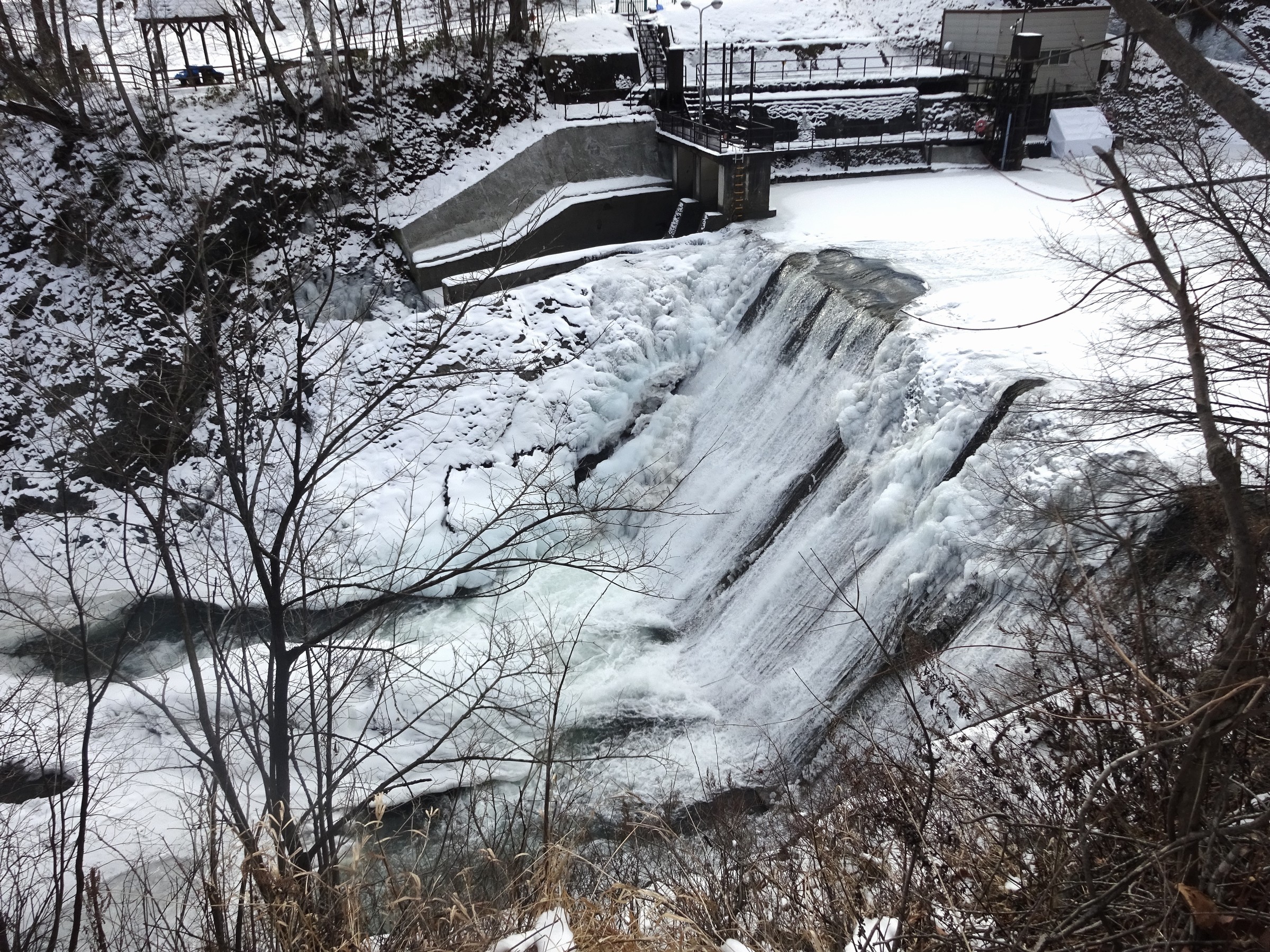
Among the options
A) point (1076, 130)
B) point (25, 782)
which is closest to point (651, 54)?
point (1076, 130)

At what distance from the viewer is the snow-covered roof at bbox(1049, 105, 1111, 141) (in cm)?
2052

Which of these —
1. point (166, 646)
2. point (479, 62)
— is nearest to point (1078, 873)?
point (166, 646)

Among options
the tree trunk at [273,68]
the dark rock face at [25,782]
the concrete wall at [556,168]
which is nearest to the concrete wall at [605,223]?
the concrete wall at [556,168]

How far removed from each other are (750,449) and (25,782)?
31.3ft

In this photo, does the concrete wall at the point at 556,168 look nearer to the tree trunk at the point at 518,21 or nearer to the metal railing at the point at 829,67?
the metal railing at the point at 829,67

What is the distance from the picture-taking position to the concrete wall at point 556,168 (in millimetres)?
19688

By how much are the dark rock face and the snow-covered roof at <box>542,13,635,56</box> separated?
2030 centimetres

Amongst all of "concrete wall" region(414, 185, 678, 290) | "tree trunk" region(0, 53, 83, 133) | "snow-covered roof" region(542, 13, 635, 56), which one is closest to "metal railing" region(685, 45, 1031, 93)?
"snow-covered roof" region(542, 13, 635, 56)

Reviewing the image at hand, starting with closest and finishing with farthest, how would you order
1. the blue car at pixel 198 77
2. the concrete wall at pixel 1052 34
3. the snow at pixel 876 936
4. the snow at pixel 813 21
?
the snow at pixel 876 936 → the blue car at pixel 198 77 → the concrete wall at pixel 1052 34 → the snow at pixel 813 21

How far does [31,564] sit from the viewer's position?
13.0m

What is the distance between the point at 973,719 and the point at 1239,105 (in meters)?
5.29

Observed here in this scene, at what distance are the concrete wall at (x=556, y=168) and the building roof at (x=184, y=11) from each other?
705cm

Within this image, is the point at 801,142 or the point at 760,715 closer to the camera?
the point at 760,715

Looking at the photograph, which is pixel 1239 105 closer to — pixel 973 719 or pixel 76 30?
pixel 973 719
